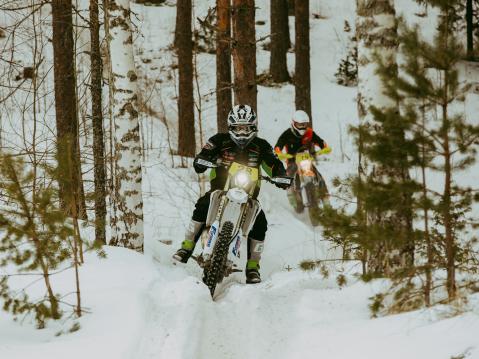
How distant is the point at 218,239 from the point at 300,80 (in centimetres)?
1198

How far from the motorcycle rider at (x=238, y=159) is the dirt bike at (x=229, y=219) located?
32 centimetres

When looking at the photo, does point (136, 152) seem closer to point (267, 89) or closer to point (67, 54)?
point (67, 54)

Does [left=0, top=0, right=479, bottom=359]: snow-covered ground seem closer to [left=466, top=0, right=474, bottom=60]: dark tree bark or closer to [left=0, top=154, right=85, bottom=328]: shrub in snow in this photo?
[left=0, top=154, right=85, bottom=328]: shrub in snow

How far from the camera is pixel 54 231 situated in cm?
520

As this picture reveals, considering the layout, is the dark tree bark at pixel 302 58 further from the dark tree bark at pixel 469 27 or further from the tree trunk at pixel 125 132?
the tree trunk at pixel 125 132

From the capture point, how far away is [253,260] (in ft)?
25.6

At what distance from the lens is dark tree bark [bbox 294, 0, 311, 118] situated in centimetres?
1816

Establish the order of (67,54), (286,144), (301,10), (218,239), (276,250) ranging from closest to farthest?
(218,239) → (276,250) → (67,54) → (286,144) → (301,10)

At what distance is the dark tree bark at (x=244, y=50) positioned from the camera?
32.1 ft

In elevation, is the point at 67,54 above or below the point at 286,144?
above

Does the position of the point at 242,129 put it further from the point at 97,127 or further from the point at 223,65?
the point at 223,65

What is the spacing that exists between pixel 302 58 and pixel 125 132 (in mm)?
11371

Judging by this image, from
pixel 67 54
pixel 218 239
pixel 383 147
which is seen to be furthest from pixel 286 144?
pixel 383 147

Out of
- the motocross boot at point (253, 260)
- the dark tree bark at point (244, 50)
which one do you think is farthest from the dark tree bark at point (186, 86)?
the motocross boot at point (253, 260)
